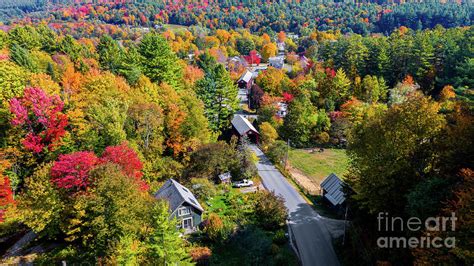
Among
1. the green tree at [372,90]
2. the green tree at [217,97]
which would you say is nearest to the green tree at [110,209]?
the green tree at [217,97]

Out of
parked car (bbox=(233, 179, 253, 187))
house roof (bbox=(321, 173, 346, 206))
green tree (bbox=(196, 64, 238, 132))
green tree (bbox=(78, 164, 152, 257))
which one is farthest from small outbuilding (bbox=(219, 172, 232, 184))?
green tree (bbox=(78, 164, 152, 257))

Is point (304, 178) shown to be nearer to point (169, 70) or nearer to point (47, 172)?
point (169, 70)

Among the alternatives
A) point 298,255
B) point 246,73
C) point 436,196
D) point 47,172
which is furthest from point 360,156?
point 246,73

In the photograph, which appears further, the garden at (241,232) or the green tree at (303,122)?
the green tree at (303,122)

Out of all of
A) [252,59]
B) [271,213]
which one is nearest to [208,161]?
[271,213]

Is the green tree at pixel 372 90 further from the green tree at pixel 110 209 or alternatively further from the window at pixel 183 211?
the green tree at pixel 110 209

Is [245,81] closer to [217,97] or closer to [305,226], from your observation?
[217,97]
